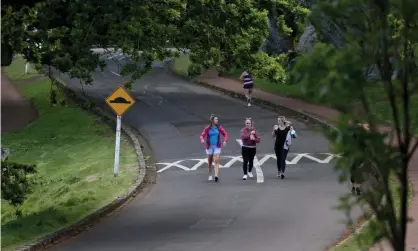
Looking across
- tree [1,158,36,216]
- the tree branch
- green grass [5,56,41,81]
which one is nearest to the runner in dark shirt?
the tree branch

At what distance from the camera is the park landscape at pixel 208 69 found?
6332 mm

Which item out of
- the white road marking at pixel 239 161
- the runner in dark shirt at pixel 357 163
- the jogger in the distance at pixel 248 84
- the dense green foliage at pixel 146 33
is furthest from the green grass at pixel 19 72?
the runner in dark shirt at pixel 357 163

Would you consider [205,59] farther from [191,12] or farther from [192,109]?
[192,109]

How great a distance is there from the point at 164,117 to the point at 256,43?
17154 millimetres

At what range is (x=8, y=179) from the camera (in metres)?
14.2

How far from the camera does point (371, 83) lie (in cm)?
649

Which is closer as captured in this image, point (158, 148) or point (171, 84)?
point (158, 148)

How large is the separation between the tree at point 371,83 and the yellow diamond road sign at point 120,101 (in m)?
16.6

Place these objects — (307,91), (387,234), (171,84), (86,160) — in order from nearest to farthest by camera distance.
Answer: (307,91) → (387,234) → (86,160) → (171,84)

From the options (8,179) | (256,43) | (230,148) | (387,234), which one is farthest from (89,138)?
(387,234)

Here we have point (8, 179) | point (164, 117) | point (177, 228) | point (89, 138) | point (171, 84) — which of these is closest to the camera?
point (8, 179)

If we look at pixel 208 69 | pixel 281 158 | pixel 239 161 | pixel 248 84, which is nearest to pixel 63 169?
pixel 239 161

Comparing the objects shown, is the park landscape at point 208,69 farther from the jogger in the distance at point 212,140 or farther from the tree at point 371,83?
the jogger in the distance at point 212,140

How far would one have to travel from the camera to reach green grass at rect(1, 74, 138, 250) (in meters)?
17.8
